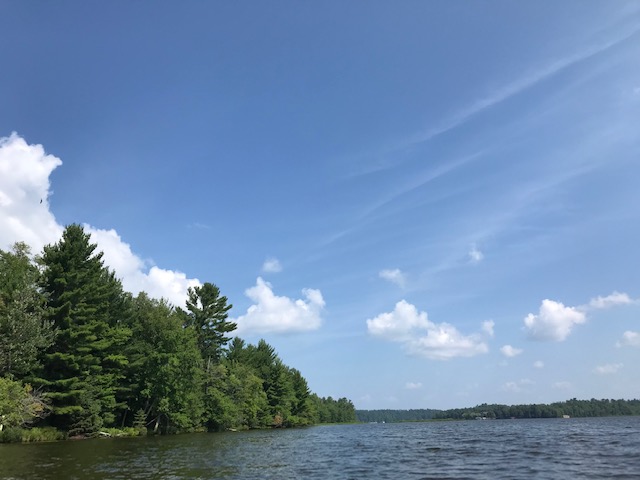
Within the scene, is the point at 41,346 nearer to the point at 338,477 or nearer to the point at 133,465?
the point at 133,465

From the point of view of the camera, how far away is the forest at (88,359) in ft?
146

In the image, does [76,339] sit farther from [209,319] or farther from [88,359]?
[209,319]

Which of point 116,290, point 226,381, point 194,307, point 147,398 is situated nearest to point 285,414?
point 226,381

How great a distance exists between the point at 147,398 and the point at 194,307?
24476 mm

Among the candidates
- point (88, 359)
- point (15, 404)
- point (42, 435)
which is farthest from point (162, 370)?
point (15, 404)

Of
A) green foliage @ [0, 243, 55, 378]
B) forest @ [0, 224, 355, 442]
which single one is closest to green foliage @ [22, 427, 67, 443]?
forest @ [0, 224, 355, 442]

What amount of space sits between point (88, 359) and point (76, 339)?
2.53 m

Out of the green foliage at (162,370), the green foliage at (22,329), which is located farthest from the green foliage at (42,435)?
the green foliage at (162,370)

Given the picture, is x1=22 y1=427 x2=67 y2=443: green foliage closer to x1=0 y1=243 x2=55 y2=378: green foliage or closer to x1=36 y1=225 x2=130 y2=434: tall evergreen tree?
x1=36 y1=225 x2=130 y2=434: tall evergreen tree

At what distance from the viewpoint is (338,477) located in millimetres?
21562

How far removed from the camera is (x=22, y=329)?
43.8 m

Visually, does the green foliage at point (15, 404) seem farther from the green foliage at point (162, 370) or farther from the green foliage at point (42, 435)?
the green foliage at point (162, 370)

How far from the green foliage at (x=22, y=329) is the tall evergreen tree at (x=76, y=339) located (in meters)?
2.01

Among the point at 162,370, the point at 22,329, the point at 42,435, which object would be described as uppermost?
the point at 22,329
